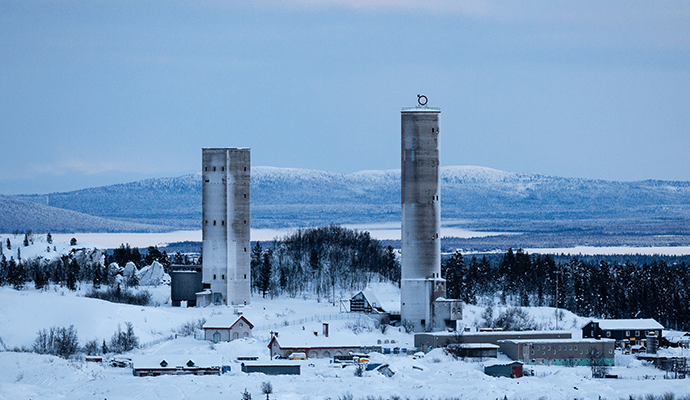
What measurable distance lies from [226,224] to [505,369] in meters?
28.5

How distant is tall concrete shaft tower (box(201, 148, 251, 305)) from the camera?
269 feet

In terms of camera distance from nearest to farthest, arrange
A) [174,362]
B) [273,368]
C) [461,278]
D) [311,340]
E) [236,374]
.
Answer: [236,374] < [273,368] < [174,362] < [311,340] < [461,278]

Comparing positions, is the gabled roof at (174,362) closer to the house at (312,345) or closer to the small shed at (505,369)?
the house at (312,345)

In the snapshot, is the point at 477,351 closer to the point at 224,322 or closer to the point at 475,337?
the point at 475,337

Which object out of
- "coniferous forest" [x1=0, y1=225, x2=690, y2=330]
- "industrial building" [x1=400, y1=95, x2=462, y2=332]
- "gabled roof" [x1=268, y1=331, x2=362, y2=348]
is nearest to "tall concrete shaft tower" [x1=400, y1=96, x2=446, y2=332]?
"industrial building" [x1=400, y1=95, x2=462, y2=332]

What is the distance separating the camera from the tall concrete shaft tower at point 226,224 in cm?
8188

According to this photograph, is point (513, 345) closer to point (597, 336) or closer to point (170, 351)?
point (597, 336)

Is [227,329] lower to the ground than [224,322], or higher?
lower

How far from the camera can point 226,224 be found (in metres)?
82.2

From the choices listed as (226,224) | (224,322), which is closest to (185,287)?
(226,224)

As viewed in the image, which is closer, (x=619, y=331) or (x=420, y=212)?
(x=619, y=331)

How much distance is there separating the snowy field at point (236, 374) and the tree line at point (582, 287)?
16641 mm

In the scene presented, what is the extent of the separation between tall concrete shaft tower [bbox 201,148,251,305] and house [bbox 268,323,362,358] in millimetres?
16908

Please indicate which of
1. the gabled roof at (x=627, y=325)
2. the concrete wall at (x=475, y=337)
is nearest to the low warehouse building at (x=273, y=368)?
the concrete wall at (x=475, y=337)
